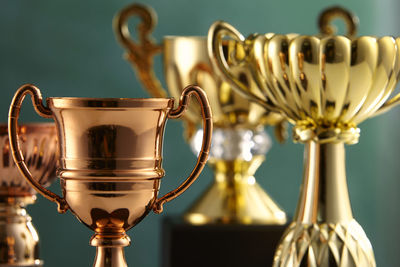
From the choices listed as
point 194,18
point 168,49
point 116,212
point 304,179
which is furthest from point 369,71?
point 194,18

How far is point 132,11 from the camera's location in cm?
100

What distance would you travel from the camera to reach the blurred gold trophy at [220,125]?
92cm

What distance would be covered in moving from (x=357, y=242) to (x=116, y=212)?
0.19 m

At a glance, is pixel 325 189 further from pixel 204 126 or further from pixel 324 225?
pixel 204 126

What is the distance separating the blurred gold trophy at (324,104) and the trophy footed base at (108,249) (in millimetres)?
144

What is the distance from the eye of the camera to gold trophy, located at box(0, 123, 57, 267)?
0.56m

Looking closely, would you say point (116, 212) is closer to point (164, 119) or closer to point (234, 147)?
point (164, 119)

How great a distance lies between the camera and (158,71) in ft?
5.49

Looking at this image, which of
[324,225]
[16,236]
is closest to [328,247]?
[324,225]

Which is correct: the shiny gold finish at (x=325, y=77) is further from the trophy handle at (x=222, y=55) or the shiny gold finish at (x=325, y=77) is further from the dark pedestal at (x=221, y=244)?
the dark pedestal at (x=221, y=244)

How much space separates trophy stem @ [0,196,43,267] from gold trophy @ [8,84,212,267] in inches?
4.5

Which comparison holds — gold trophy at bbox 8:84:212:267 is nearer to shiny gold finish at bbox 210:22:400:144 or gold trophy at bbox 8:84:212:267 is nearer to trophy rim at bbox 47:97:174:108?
trophy rim at bbox 47:97:174:108

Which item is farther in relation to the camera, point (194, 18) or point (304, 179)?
point (194, 18)

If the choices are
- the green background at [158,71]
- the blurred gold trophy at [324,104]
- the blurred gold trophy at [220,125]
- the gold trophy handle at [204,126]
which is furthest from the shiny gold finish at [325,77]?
the green background at [158,71]
